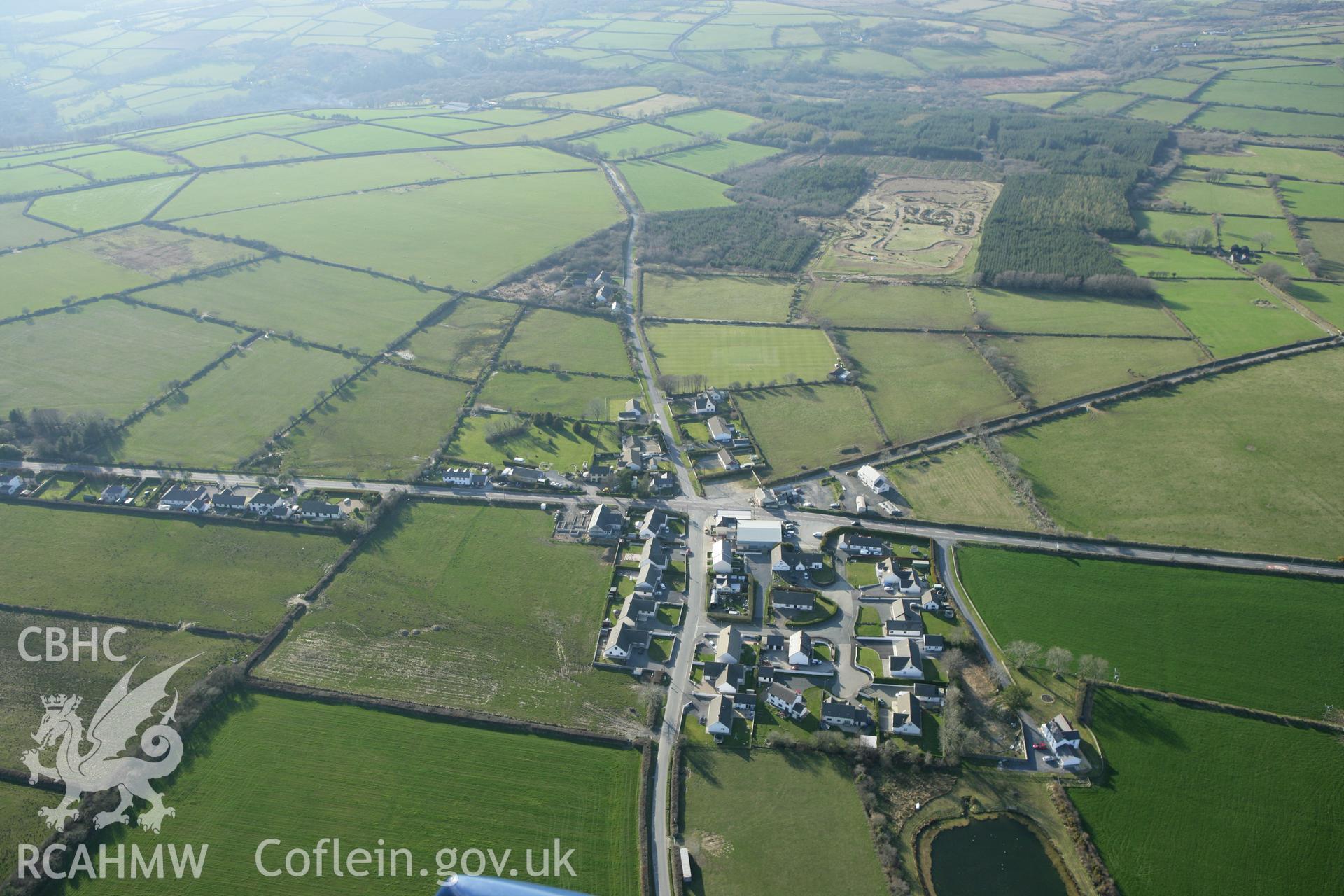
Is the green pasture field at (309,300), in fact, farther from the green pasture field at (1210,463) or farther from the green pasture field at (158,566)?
the green pasture field at (1210,463)

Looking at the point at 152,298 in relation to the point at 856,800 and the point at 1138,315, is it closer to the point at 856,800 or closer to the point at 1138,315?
the point at 856,800

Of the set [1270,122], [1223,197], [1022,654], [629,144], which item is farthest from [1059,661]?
[1270,122]

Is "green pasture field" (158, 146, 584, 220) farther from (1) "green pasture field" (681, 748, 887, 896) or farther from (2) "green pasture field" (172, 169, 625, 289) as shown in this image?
(1) "green pasture field" (681, 748, 887, 896)

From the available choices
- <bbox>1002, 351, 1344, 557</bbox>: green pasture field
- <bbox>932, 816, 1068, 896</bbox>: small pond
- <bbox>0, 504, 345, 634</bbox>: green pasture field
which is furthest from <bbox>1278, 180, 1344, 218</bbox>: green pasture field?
<bbox>0, 504, 345, 634</bbox>: green pasture field

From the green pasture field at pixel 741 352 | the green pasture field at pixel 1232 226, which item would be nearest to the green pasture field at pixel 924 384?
the green pasture field at pixel 741 352

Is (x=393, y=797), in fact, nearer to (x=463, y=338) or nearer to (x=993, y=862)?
(x=993, y=862)
